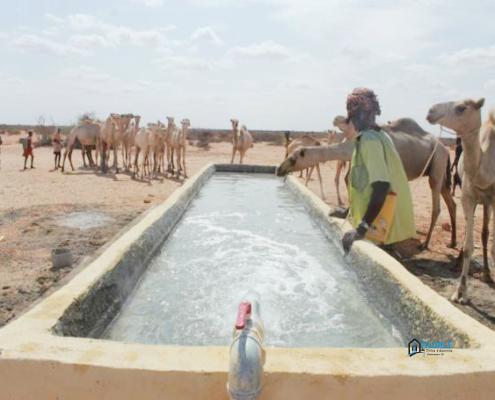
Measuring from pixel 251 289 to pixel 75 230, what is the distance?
4.06 meters

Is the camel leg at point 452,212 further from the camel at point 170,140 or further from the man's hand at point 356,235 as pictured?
the camel at point 170,140

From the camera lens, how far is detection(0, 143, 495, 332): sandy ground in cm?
493

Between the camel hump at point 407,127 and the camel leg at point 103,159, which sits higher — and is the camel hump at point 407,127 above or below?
above

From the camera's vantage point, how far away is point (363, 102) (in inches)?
136

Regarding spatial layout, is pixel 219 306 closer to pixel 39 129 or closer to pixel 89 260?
pixel 89 260

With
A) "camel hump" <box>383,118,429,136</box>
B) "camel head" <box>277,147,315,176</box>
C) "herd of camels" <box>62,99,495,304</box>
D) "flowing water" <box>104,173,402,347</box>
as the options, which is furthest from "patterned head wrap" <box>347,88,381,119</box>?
"camel hump" <box>383,118,429,136</box>

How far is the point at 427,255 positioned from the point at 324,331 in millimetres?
3596

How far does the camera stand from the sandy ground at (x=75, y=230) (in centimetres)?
493

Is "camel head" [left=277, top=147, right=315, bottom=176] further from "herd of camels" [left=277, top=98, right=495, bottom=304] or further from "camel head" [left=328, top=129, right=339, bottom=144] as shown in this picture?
"camel head" [left=328, top=129, right=339, bottom=144]

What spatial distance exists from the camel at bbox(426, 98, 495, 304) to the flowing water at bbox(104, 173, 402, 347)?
4.02 feet

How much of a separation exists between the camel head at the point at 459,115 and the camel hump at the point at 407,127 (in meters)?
2.92

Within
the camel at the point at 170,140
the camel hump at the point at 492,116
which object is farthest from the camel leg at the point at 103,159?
the camel hump at the point at 492,116

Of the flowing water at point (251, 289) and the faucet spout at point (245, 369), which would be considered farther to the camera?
the flowing water at point (251, 289)

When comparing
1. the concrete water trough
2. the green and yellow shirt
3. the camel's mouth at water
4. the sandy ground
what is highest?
the camel's mouth at water
